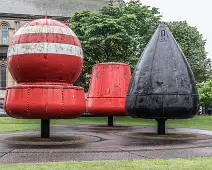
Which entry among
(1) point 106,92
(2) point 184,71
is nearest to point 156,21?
(1) point 106,92

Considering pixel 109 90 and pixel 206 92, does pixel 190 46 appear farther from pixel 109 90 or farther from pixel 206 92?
pixel 109 90

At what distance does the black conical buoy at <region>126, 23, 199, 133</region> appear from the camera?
12312 millimetres

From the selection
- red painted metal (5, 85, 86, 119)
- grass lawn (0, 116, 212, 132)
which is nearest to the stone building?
grass lawn (0, 116, 212, 132)

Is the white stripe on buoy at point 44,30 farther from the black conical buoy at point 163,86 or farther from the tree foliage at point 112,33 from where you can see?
the tree foliage at point 112,33

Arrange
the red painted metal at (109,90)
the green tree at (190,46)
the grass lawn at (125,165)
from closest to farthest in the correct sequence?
1. the grass lawn at (125,165)
2. the red painted metal at (109,90)
3. the green tree at (190,46)

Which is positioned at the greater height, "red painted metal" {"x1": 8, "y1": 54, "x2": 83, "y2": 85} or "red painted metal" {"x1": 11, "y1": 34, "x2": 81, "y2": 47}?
"red painted metal" {"x1": 11, "y1": 34, "x2": 81, "y2": 47}

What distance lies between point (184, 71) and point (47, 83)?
14.6 feet

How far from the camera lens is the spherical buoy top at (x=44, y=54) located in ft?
37.5

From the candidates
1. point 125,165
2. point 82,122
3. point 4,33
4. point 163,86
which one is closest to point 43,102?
point 163,86

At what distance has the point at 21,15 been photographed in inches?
2392

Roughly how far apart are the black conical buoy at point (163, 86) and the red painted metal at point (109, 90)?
14.4 ft

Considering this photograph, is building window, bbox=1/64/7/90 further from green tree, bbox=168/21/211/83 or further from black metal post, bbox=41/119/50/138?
black metal post, bbox=41/119/50/138

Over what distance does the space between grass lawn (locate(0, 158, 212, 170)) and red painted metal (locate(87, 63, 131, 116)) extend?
9885mm

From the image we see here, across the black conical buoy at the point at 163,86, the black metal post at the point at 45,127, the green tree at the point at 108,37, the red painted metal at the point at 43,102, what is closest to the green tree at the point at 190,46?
the green tree at the point at 108,37
